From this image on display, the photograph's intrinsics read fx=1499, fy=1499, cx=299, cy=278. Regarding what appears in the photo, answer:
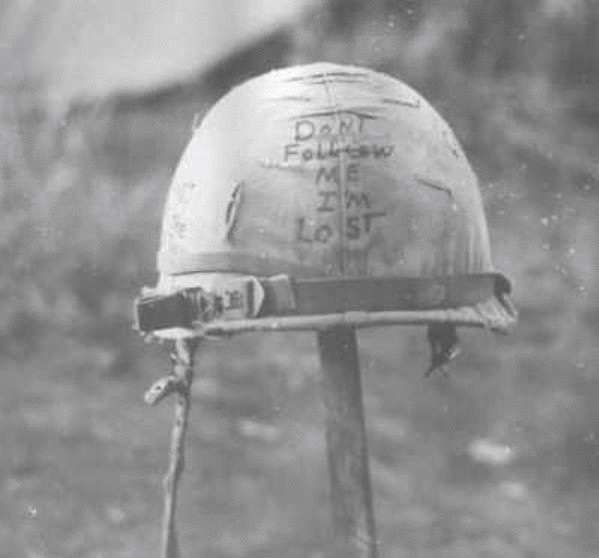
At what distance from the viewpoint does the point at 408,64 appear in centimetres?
562

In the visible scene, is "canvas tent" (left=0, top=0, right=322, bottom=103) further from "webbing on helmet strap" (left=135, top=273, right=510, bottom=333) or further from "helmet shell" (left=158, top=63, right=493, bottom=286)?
"webbing on helmet strap" (left=135, top=273, right=510, bottom=333)

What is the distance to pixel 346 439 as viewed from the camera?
2748mm

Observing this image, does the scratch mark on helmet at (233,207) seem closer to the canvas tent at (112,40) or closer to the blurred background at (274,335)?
the canvas tent at (112,40)

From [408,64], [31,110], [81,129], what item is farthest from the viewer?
[408,64]

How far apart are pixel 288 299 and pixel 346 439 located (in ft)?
1.13

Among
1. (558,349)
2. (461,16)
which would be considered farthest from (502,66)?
(558,349)

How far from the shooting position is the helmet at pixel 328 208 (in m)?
2.57

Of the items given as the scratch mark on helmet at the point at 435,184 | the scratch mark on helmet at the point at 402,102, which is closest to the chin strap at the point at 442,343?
the scratch mark on helmet at the point at 435,184

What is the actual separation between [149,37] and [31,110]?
3.36 ft

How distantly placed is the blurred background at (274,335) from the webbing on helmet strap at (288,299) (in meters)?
1.52

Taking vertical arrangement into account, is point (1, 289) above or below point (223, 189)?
above

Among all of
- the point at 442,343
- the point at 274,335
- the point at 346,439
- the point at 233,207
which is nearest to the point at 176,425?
the point at 346,439

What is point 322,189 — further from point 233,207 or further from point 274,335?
point 274,335

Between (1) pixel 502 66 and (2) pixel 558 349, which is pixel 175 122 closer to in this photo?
(1) pixel 502 66
